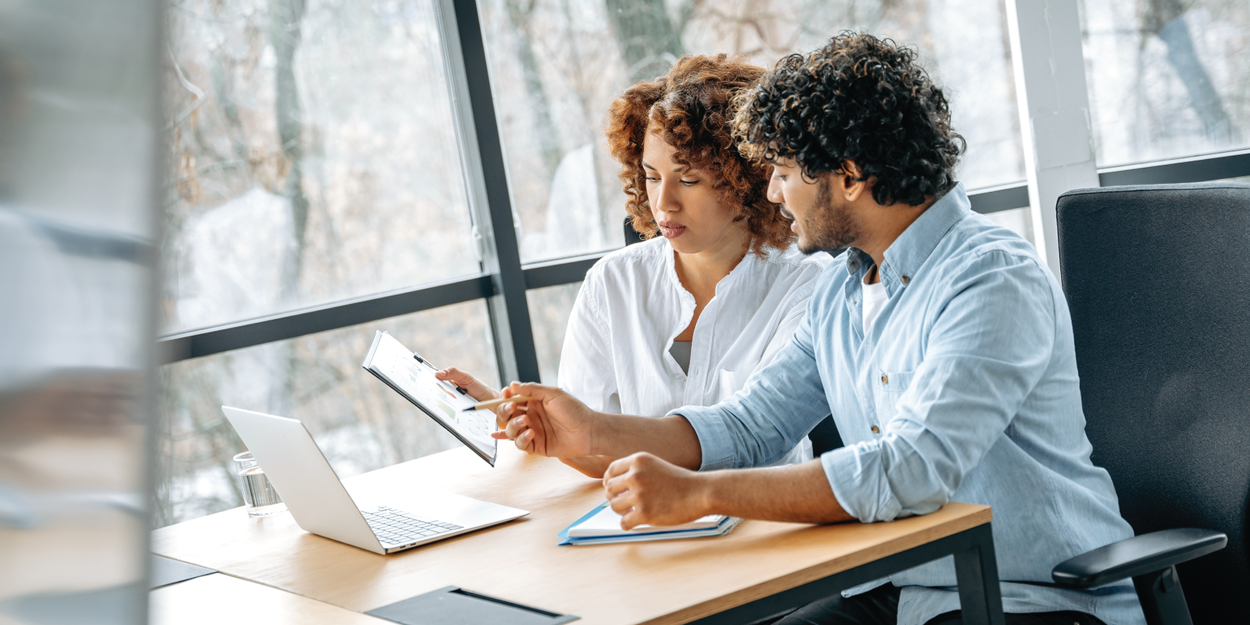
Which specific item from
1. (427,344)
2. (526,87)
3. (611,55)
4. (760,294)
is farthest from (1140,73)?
(427,344)

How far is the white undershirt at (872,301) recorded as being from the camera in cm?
145

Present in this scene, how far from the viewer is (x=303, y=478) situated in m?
1.36

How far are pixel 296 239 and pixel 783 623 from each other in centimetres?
212

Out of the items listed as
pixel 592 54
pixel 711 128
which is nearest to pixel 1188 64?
pixel 592 54

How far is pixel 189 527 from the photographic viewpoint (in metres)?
1.63

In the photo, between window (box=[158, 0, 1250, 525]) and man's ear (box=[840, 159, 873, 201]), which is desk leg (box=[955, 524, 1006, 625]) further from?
window (box=[158, 0, 1250, 525])

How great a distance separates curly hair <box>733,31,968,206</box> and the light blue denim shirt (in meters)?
0.07

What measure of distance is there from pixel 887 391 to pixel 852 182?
30cm

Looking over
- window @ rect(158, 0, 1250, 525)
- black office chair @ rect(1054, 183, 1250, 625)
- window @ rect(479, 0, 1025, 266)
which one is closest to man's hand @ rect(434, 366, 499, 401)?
black office chair @ rect(1054, 183, 1250, 625)

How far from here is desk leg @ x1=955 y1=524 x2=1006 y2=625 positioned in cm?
113

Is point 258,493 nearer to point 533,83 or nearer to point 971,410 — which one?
point 971,410

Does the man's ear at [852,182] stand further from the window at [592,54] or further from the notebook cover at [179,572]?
the window at [592,54]

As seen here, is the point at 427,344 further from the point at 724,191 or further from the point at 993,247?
the point at 993,247

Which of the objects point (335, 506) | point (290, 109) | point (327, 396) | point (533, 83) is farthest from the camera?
point (533, 83)
